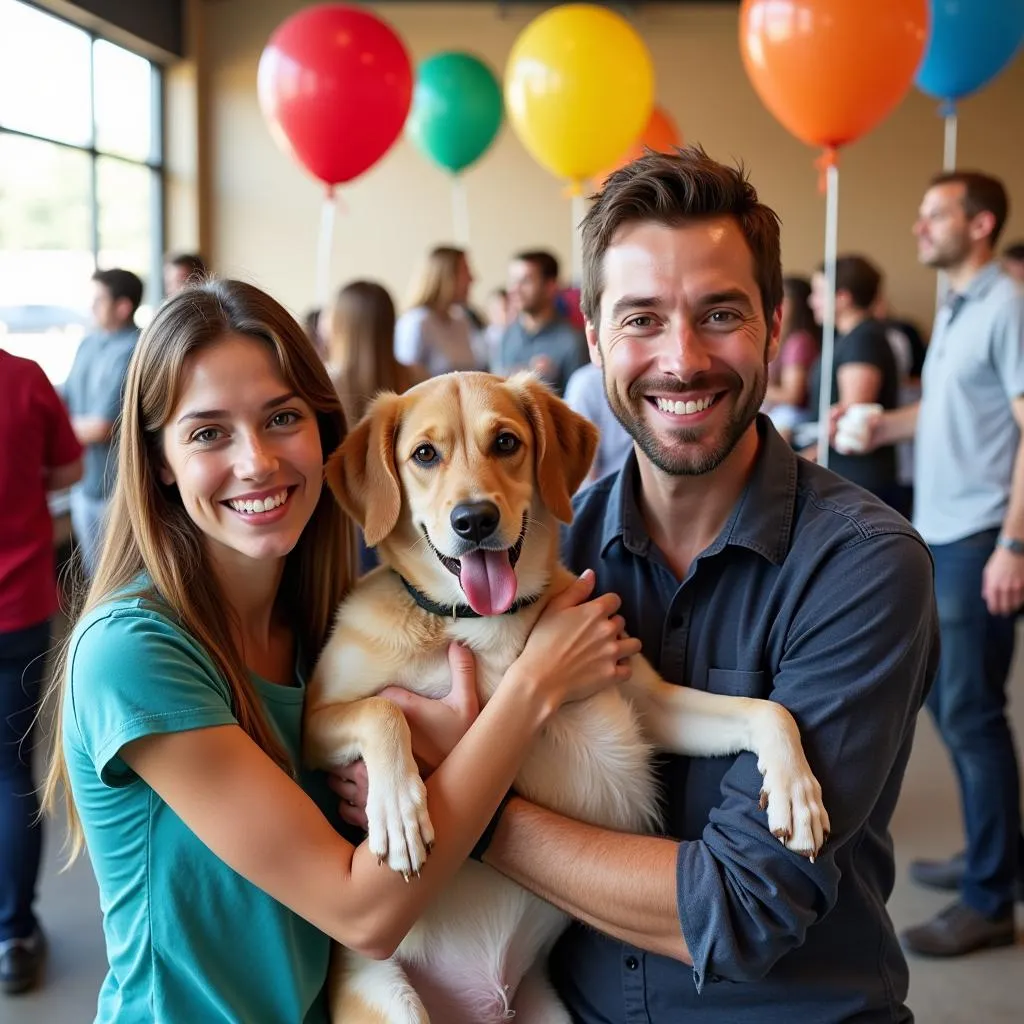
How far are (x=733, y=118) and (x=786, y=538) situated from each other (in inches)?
339

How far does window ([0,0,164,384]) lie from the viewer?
646cm

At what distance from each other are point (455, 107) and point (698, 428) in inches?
205

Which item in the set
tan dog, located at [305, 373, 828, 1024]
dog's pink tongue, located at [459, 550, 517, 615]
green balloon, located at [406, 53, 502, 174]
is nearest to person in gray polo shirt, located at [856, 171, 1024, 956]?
tan dog, located at [305, 373, 828, 1024]

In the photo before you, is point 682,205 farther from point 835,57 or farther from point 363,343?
point 835,57

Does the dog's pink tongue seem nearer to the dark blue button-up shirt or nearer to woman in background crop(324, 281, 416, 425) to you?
the dark blue button-up shirt

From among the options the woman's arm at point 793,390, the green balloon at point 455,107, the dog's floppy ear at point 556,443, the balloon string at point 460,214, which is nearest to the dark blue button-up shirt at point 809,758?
the dog's floppy ear at point 556,443

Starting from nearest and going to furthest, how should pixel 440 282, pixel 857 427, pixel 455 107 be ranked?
pixel 857 427 → pixel 440 282 → pixel 455 107

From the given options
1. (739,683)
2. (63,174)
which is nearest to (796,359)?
(739,683)

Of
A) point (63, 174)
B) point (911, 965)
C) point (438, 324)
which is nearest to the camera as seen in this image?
point (911, 965)

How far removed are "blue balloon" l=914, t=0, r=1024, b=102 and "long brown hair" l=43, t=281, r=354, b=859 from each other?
374cm

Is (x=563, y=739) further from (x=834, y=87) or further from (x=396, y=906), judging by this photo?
(x=834, y=87)

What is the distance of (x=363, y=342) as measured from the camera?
3.43 m

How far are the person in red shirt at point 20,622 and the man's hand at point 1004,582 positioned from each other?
2458mm

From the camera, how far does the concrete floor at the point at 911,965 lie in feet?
8.23
